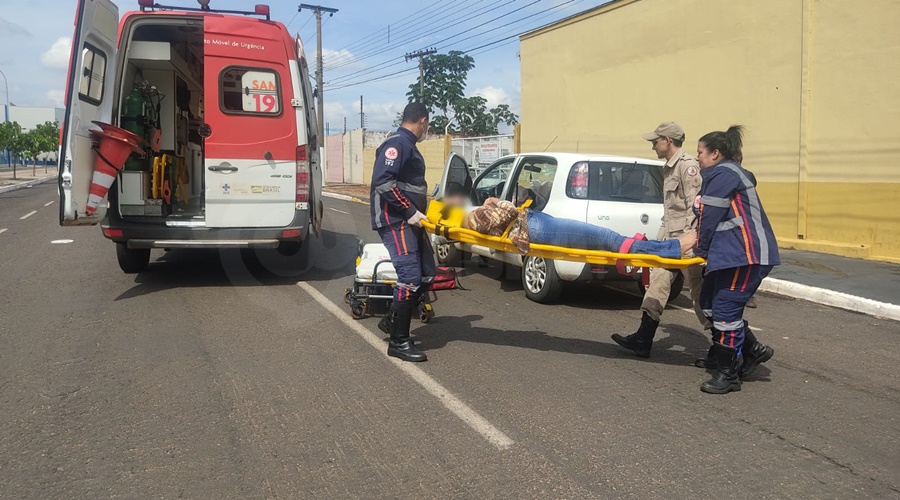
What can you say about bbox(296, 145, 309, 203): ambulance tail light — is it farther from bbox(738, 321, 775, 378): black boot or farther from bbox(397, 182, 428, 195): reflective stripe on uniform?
bbox(738, 321, 775, 378): black boot

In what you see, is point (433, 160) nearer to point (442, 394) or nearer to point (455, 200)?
point (455, 200)

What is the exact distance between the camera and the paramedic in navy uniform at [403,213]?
5016 millimetres

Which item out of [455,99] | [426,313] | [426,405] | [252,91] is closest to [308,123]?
[252,91]

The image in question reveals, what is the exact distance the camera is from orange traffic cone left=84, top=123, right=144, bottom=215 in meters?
6.70

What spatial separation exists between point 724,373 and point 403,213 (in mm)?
2477

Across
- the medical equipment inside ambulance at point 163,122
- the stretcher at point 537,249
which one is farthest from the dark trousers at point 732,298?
the medical equipment inside ambulance at point 163,122

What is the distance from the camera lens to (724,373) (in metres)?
4.53

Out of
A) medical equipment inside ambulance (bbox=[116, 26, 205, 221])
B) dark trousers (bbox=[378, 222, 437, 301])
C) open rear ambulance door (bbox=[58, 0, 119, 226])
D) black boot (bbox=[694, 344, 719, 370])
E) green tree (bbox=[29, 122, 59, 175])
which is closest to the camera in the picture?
black boot (bbox=[694, 344, 719, 370])

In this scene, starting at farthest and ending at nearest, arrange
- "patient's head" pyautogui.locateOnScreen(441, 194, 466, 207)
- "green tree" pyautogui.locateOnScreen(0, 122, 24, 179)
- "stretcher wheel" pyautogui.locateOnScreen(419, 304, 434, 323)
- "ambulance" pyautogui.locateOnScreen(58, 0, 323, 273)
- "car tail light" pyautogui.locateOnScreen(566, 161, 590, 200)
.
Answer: "green tree" pyautogui.locateOnScreen(0, 122, 24, 179) < "ambulance" pyautogui.locateOnScreen(58, 0, 323, 273) < "car tail light" pyautogui.locateOnScreen(566, 161, 590, 200) < "stretcher wheel" pyautogui.locateOnScreen(419, 304, 434, 323) < "patient's head" pyautogui.locateOnScreen(441, 194, 466, 207)

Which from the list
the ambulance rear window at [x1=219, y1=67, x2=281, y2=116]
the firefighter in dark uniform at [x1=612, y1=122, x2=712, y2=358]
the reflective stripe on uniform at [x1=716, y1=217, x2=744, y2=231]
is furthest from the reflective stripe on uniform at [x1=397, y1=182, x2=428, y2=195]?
→ the ambulance rear window at [x1=219, y1=67, x2=281, y2=116]

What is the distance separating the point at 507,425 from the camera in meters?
3.90

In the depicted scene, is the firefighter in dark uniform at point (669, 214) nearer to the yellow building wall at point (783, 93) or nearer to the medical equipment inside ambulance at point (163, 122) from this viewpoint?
A: the medical equipment inside ambulance at point (163, 122)

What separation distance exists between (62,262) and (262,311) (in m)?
4.56

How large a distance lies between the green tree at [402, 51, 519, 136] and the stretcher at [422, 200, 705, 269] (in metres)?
38.0
